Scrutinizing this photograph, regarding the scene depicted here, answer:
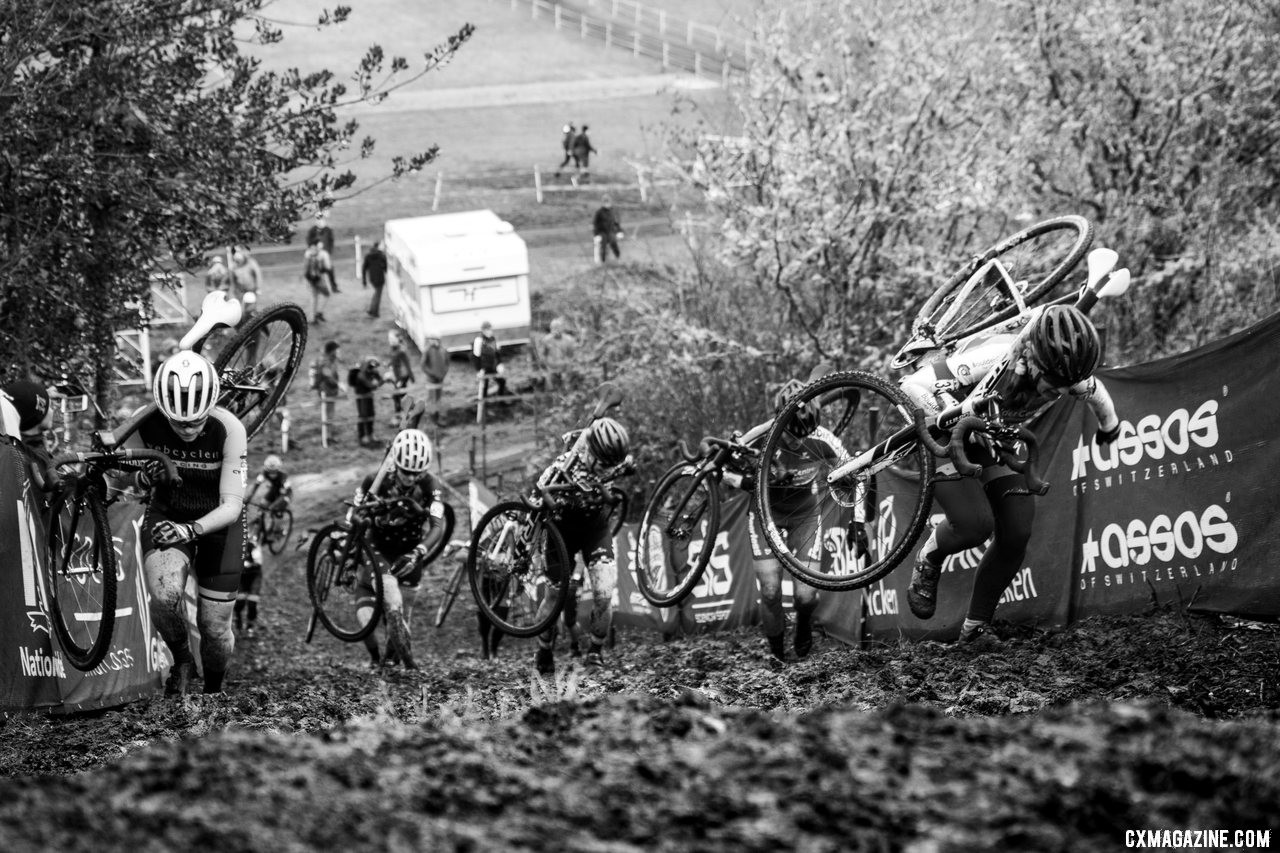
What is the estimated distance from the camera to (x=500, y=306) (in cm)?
3075

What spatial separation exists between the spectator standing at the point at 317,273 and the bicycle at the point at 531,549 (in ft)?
67.4

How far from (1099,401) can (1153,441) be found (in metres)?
0.58

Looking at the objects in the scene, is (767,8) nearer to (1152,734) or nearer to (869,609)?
(869,609)

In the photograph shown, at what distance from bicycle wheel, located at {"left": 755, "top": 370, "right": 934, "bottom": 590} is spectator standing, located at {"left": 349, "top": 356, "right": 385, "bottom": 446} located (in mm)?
16747

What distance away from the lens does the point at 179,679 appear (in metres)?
9.80

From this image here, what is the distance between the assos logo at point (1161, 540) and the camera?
8484 mm

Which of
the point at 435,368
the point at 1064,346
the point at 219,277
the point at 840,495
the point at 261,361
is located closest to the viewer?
the point at 1064,346

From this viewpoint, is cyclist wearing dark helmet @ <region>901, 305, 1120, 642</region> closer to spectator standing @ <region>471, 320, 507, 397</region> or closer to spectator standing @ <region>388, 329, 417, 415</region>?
spectator standing @ <region>471, 320, 507, 397</region>

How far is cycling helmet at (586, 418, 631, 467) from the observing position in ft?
35.5

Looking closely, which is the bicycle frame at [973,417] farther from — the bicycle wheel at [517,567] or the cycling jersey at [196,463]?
the cycling jersey at [196,463]

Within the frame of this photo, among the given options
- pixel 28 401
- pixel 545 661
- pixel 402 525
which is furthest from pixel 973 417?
pixel 28 401

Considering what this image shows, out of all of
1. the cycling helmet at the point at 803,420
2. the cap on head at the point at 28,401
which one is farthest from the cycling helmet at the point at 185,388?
the cycling helmet at the point at 803,420

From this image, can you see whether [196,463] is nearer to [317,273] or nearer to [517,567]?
[517,567]

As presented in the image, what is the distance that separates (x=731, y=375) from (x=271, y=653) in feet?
30.5
